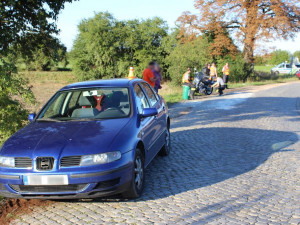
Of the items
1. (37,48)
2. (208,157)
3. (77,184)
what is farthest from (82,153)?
(37,48)

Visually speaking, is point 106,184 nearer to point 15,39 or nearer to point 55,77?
point 15,39

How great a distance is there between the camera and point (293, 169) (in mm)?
6320

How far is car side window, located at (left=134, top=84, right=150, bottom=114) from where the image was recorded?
18.6ft

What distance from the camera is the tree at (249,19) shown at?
3428 centimetres

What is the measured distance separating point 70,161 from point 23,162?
23.6 inches

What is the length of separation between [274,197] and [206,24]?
113 ft

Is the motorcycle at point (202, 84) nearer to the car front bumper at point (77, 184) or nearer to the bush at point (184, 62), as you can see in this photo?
the bush at point (184, 62)

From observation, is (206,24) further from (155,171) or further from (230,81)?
(155,171)

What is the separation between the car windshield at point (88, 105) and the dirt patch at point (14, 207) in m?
1.30

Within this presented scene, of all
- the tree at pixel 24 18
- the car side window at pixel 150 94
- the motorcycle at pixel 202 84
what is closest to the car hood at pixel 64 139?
the car side window at pixel 150 94

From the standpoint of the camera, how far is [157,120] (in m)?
6.34

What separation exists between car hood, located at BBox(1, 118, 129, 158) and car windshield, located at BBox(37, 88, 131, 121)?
11.3 inches

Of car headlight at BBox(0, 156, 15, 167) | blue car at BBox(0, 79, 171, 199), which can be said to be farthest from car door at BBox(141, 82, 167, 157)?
→ car headlight at BBox(0, 156, 15, 167)

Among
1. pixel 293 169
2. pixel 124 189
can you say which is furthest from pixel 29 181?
pixel 293 169
